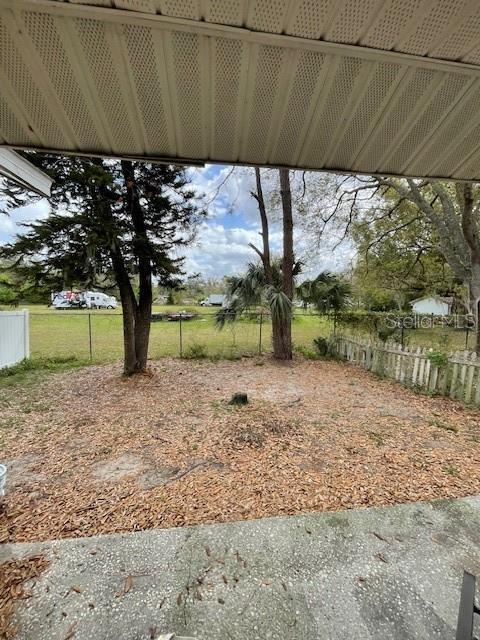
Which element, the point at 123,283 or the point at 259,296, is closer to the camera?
the point at 123,283

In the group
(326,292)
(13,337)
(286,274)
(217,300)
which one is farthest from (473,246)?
(13,337)

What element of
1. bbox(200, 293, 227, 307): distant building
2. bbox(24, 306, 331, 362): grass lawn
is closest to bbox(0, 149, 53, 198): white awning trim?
bbox(24, 306, 331, 362): grass lawn

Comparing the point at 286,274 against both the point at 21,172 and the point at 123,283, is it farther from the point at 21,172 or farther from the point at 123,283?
the point at 21,172

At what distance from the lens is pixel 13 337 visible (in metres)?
6.59

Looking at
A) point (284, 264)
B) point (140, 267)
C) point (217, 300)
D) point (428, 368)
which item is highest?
point (284, 264)

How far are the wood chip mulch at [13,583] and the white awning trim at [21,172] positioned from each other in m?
2.21

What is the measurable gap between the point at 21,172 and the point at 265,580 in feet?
9.27

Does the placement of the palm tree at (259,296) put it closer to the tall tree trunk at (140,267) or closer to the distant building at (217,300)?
the distant building at (217,300)

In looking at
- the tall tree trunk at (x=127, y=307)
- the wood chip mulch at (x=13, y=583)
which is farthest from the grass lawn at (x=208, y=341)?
the wood chip mulch at (x=13, y=583)

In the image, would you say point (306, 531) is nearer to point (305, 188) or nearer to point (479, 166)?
point (479, 166)

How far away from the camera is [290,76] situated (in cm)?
122

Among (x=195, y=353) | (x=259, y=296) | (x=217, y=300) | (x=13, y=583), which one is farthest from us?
(x=217, y=300)

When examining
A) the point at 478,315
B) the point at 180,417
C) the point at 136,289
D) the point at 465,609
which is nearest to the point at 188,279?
the point at 136,289

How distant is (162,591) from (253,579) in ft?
1.46
